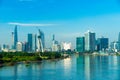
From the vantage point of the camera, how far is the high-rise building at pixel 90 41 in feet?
161

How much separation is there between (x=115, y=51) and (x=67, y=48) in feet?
25.8

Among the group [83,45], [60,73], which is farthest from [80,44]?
[60,73]

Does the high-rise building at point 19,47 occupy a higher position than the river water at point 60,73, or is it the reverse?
the high-rise building at point 19,47

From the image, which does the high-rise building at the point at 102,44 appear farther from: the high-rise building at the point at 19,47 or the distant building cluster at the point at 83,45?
the high-rise building at the point at 19,47

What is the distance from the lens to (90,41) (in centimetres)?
4922

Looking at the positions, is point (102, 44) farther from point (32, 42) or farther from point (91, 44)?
point (32, 42)

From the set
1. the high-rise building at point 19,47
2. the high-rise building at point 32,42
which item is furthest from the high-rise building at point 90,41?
the high-rise building at point 19,47

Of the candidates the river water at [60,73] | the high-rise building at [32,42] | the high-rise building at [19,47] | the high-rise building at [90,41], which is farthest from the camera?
the high-rise building at [90,41]

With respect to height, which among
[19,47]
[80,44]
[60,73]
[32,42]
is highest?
[32,42]

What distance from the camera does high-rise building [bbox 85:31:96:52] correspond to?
49062 millimetres

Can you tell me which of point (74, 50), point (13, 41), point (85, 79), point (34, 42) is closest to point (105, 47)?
point (74, 50)

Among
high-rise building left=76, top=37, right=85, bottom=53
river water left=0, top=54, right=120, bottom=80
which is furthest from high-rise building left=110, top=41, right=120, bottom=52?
river water left=0, top=54, right=120, bottom=80

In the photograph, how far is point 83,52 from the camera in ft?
159

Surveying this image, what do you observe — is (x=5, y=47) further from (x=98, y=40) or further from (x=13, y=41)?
(x=98, y=40)
